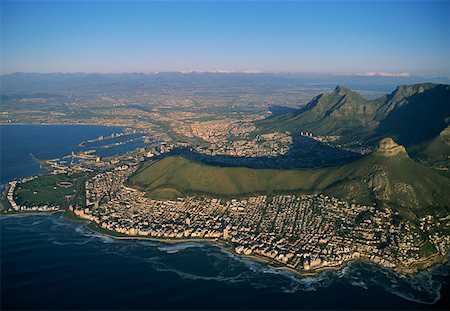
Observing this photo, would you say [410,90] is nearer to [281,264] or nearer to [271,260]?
[271,260]

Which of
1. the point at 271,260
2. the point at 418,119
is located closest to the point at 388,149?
the point at 271,260

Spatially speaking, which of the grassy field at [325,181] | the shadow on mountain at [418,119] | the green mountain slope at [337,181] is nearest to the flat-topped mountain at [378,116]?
the shadow on mountain at [418,119]

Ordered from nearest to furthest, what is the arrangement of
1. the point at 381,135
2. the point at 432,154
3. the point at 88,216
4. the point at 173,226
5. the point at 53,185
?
the point at 173,226 < the point at 88,216 < the point at 53,185 < the point at 432,154 < the point at 381,135

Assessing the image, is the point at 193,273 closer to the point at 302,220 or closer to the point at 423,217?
the point at 302,220

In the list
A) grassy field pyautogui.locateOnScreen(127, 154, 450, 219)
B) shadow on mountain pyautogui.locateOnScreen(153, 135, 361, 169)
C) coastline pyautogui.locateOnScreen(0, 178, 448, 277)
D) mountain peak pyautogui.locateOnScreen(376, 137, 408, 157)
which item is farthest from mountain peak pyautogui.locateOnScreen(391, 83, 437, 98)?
coastline pyautogui.locateOnScreen(0, 178, 448, 277)

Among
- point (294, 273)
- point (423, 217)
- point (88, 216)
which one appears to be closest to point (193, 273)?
point (294, 273)

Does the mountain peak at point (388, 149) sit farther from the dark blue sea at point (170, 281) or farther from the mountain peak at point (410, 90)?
the mountain peak at point (410, 90)
